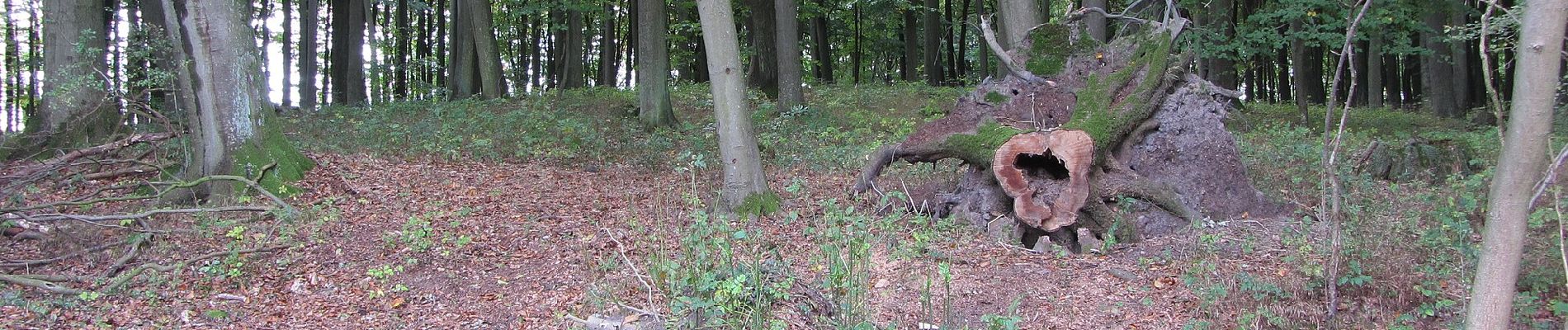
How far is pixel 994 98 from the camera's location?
832 cm

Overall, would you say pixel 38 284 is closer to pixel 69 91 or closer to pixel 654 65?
pixel 69 91

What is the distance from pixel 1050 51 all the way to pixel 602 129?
7.62 metres

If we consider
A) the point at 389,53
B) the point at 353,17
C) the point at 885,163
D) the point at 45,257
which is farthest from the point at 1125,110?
the point at 389,53

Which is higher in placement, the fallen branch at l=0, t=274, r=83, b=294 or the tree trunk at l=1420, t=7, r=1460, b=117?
the tree trunk at l=1420, t=7, r=1460, b=117

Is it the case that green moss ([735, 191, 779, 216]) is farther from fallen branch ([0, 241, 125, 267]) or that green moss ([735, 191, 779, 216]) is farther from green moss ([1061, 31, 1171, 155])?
fallen branch ([0, 241, 125, 267])

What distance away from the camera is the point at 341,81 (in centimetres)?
2219

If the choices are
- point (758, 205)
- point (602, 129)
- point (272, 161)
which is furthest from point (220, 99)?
point (602, 129)

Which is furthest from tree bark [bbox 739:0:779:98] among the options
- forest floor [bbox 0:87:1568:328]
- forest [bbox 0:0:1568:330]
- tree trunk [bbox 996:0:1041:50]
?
forest floor [bbox 0:87:1568:328]

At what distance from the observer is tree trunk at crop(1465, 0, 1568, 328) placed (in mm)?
3496

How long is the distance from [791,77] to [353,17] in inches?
479

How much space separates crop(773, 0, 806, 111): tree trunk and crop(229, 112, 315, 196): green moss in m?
8.50

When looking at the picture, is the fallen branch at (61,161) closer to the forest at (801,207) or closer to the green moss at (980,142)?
the forest at (801,207)

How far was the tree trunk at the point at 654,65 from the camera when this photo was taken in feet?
45.1

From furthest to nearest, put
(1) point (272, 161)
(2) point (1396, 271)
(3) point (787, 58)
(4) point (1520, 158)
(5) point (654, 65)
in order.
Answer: (3) point (787, 58)
(5) point (654, 65)
(1) point (272, 161)
(2) point (1396, 271)
(4) point (1520, 158)
